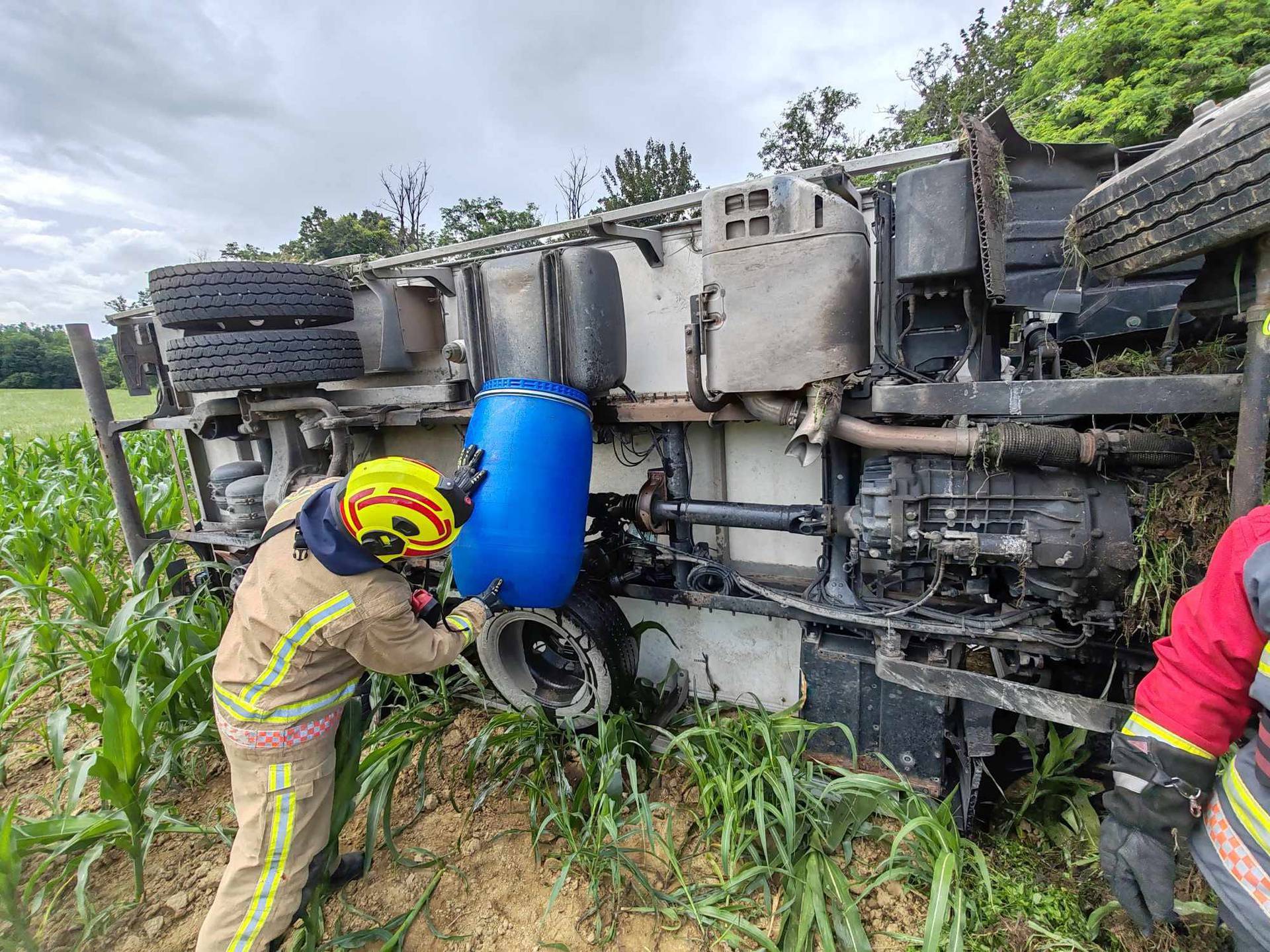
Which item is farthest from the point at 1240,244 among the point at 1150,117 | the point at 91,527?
the point at 1150,117

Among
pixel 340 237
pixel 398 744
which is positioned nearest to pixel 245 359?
pixel 398 744

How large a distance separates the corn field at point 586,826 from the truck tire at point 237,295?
135 centimetres

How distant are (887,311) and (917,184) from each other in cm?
44

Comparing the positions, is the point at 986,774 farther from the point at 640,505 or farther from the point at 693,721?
the point at 640,505

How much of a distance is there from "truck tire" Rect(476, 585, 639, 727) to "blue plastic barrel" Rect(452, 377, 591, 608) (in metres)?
0.30

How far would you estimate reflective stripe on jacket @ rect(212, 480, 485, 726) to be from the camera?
6.13 ft

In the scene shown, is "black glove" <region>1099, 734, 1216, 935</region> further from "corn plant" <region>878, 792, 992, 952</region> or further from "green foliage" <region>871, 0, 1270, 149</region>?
"green foliage" <region>871, 0, 1270, 149</region>

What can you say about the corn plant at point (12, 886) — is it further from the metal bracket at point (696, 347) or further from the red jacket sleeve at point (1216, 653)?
the red jacket sleeve at point (1216, 653)

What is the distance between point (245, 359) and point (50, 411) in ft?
79.1

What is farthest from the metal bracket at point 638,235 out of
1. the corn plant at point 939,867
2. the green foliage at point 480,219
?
the green foliage at point 480,219

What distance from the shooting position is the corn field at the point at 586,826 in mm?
1887

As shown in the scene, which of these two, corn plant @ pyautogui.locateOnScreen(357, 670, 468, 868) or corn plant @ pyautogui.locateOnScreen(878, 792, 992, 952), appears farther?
corn plant @ pyautogui.locateOnScreen(357, 670, 468, 868)

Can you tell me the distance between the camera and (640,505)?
2.79m

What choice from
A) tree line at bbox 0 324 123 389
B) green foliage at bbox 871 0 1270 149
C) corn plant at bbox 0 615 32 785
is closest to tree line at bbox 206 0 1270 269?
green foliage at bbox 871 0 1270 149
